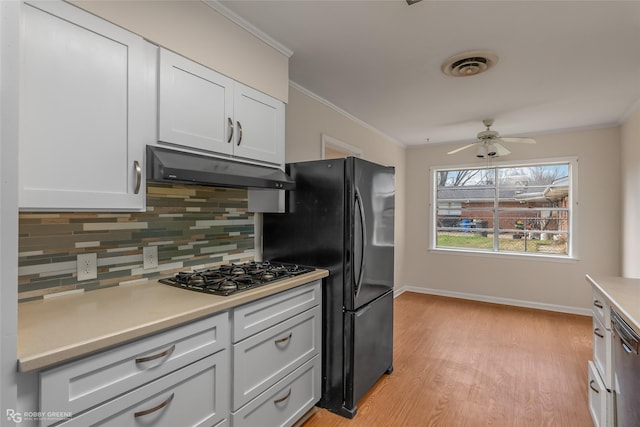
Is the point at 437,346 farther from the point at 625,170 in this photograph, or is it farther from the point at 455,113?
the point at 625,170

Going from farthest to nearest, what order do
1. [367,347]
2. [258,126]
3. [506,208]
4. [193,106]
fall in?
[506,208] → [367,347] → [258,126] → [193,106]

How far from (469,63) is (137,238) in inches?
99.6

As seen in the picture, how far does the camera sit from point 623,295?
1718 millimetres

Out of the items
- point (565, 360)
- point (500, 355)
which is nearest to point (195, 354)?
point (500, 355)

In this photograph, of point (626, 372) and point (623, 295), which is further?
point (623, 295)

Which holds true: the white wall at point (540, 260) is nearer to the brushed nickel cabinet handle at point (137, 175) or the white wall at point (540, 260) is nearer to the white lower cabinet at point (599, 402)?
the white lower cabinet at point (599, 402)

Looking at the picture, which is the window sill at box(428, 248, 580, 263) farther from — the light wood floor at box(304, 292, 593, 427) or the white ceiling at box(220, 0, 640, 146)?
the white ceiling at box(220, 0, 640, 146)

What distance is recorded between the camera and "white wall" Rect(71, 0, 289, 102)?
1.38 m

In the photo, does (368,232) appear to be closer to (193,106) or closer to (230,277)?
(230,277)

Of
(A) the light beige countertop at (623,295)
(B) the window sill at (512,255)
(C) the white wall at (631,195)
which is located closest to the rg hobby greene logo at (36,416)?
(A) the light beige countertop at (623,295)

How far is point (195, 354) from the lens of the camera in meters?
1.30

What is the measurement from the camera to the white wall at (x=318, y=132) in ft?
9.12

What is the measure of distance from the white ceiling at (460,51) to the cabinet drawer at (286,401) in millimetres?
2103

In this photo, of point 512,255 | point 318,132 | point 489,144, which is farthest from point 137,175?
point 512,255
